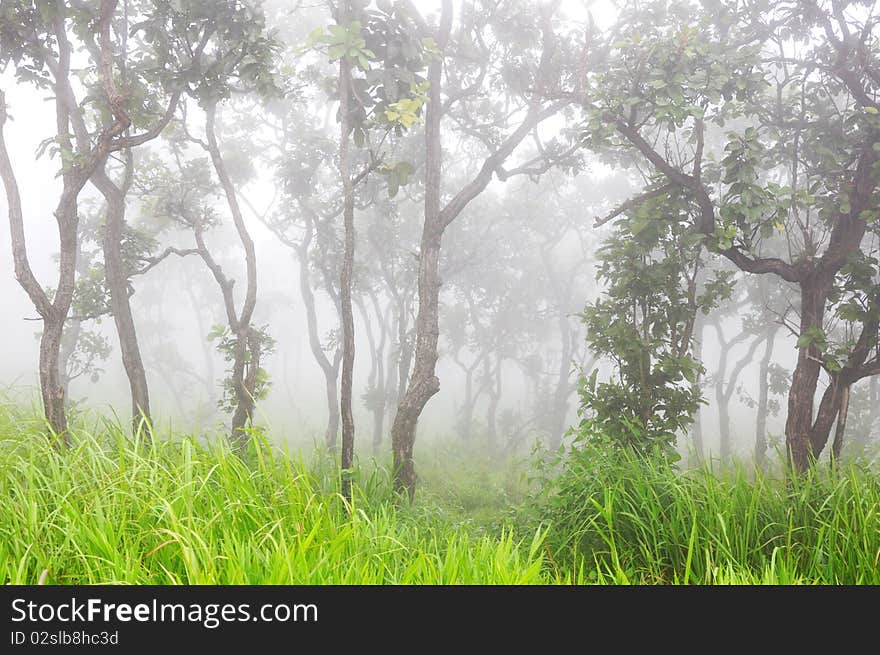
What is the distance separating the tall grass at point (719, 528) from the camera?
9.42 ft

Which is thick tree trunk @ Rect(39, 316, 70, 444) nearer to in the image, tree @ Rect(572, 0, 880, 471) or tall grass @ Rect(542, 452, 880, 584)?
tall grass @ Rect(542, 452, 880, 584)

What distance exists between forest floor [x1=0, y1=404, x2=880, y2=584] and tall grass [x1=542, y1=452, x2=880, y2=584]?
0.01m

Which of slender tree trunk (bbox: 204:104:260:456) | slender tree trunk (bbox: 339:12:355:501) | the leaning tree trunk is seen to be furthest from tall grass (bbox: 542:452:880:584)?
the leaning tree trunk

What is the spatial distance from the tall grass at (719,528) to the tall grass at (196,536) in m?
0.93

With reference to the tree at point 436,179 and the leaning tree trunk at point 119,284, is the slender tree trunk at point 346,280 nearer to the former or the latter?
the tree at point 436,179

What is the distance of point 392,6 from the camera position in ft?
16.5

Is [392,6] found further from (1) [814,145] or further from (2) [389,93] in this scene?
(1) [814,145]

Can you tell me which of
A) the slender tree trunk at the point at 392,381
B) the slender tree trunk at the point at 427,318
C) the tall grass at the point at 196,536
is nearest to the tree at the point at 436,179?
the slender tree trunk at the point at 427,318

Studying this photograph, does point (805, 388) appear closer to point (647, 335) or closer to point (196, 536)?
point (647, 335)

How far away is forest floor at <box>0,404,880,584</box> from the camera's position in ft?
7.53

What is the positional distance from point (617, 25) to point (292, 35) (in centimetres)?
893

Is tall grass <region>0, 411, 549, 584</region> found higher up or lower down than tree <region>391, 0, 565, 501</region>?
lower down

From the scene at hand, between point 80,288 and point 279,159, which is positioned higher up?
point 279,159
